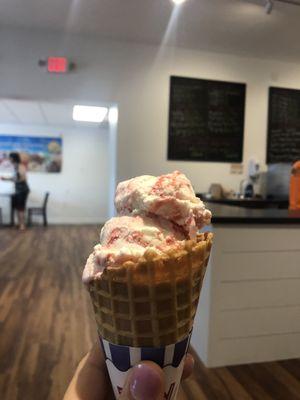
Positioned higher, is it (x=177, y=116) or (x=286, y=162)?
(x=177, y=116)

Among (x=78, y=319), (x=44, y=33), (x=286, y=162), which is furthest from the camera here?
(x=286, y=162)

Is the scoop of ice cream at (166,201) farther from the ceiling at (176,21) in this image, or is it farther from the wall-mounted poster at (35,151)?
the wall-mounted poster at (35,151)

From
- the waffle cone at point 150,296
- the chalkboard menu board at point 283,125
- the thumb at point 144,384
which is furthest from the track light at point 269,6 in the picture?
the thumb at point 144,384

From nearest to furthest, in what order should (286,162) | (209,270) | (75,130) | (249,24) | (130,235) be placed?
(130,235) < (209,270) < (249,24) < (286,162) < (75,130)

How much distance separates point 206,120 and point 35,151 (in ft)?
20.2

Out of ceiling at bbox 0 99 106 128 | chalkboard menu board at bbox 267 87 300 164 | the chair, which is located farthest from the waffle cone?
the chair

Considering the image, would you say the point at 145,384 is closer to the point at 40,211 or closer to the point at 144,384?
the point at 144,384

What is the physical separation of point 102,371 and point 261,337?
5.71 ft

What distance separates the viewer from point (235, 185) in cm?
443

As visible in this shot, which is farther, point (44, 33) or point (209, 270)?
point (44, 33)

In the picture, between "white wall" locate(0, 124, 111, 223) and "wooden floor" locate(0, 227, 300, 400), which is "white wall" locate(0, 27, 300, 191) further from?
"white wall" locate(0, 124, 111, 223)

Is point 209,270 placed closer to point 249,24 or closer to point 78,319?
point 78,319

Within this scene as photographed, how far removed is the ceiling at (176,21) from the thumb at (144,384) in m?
3.26

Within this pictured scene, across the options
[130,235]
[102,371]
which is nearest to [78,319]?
[102,371]
